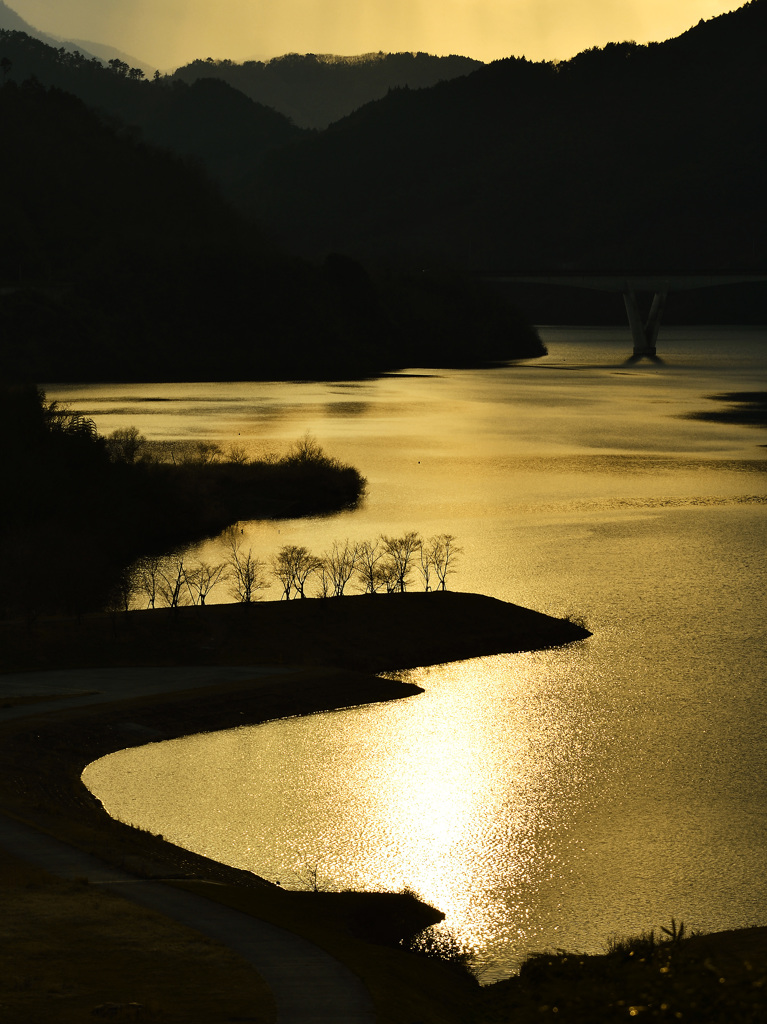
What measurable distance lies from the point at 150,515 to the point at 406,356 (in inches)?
4812

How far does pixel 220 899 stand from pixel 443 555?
110 ft

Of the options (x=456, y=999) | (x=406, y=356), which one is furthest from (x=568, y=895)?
(x=406, y=356)

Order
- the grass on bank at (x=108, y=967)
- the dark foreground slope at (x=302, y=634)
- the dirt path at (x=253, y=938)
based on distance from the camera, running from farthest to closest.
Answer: the dark foreground slope at (x=302, y=634)
the dirt path at (x=253, y=938)
the grass on bank at (x=108, y=967)

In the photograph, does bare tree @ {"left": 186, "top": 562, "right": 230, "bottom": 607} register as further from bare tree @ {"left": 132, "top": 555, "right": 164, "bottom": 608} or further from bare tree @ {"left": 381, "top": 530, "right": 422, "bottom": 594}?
bare tree @ {"left": 381, "top": 530, "right": 422, "bottom": 594}

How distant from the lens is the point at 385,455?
271 ft

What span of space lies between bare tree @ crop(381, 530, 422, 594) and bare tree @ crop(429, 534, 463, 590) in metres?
0.76

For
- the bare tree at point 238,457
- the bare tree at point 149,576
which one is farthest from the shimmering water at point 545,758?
the bare tree at point 238,457

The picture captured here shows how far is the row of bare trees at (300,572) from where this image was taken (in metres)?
43.5

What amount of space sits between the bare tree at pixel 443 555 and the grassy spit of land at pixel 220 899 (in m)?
9.58

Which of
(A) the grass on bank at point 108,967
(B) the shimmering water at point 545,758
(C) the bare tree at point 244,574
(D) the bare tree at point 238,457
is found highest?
(D) the bare tree at point 238,457

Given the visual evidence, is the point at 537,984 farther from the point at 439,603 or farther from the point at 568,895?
the point at 439,603

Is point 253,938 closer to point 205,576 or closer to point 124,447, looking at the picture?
point 205,576

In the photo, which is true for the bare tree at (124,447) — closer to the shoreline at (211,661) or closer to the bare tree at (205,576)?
the bare tree at (205,576)

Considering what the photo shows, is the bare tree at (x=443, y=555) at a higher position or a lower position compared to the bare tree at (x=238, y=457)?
lower
